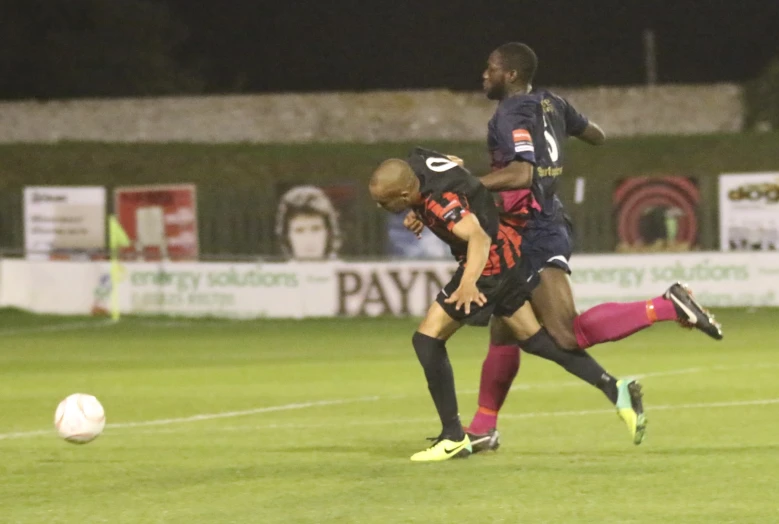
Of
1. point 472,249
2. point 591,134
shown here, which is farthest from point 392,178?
point 591,134

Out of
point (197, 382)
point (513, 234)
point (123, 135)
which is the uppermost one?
point (123, 135)

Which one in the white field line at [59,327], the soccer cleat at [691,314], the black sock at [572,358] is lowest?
the white field line at [59,327]

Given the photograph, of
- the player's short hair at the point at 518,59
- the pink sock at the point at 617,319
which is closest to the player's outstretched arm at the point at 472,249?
the pink sock at the point at 617,319

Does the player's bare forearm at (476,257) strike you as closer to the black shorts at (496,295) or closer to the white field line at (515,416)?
the black shorts at (496,295)

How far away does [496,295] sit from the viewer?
8.02 metres

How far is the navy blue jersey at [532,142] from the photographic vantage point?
8180mm

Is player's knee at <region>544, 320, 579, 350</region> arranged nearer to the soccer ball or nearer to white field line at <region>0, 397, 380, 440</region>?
the soccer ball

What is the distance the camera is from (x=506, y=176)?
26.4ft

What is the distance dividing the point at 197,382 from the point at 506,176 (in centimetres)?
645

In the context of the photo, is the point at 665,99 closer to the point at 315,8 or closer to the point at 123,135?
the point at 123,135

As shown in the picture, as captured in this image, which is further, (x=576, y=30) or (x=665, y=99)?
(x=576, y=30)

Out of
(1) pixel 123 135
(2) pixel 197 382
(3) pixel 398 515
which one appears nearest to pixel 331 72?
(1) pixel 123 135

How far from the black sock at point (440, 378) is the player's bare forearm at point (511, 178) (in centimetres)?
84

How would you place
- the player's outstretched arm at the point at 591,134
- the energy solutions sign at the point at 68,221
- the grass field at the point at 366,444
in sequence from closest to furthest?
1. the grass field at the point at 366,444
2. the player's outstretched arm at the point at 591,134
3. the energy solutions sign at the point at 68,221
